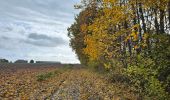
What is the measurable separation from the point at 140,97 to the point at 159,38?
3.48 meters

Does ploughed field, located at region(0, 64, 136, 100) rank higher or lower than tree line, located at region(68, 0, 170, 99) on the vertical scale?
lower

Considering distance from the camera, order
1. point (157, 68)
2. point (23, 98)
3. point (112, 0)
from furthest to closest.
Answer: point (112, 0) → point (23, 98) → point (157, 68)

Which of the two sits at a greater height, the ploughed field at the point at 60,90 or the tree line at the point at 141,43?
the tree line at the point at 141,43

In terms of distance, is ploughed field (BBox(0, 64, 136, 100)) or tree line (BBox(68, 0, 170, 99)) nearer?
tree line (BBox(68, 0, 170, 99))

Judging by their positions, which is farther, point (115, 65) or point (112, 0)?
point (115, 65)

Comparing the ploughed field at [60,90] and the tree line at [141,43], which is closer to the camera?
the tree line at [141,43]

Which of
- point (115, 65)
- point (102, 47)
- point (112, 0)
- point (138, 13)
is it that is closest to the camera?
point (112, 0)

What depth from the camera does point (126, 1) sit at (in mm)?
24828

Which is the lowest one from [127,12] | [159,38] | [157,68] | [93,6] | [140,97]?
[140,97]

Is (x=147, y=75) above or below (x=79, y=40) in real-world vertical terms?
below

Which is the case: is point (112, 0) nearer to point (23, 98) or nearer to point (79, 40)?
point (23, 98)

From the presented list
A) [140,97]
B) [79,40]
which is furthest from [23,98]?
[79,40]

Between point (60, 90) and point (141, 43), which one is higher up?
point (141, 43)

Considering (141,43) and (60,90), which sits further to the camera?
(60,90)
